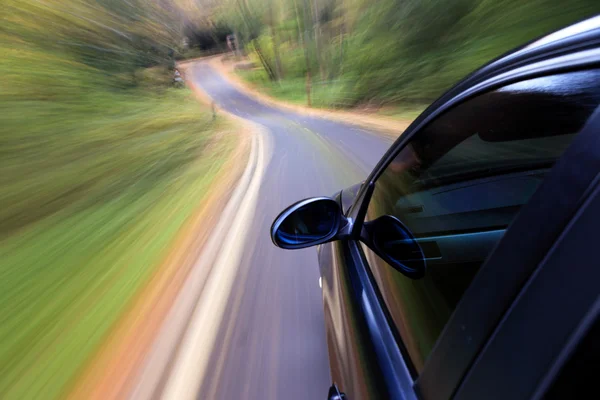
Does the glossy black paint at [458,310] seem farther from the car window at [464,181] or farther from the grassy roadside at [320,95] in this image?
the grassy roadside at [320,95]

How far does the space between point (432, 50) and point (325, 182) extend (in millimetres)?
10560

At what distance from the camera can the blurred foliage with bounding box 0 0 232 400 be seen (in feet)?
8.76

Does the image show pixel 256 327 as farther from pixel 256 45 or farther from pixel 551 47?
pixel 256 45

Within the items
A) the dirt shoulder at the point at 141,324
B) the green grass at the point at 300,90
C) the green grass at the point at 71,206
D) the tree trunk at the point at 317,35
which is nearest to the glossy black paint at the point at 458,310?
the dirt shoulder at the point at 141,324

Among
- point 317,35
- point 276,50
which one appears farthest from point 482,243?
point 276,50

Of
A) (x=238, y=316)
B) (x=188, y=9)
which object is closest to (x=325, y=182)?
(x=238, y=316)

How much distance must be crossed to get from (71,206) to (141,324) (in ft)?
10.9

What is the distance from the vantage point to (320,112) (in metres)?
18.5

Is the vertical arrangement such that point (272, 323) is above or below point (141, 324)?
above

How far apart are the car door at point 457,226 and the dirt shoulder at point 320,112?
7294 millimetres

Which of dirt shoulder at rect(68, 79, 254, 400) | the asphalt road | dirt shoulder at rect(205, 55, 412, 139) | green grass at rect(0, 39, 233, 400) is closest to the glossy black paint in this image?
the asphalt road

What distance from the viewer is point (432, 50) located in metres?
14.0

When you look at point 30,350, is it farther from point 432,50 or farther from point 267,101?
point 267,101

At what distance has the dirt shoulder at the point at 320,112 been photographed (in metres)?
10.7
